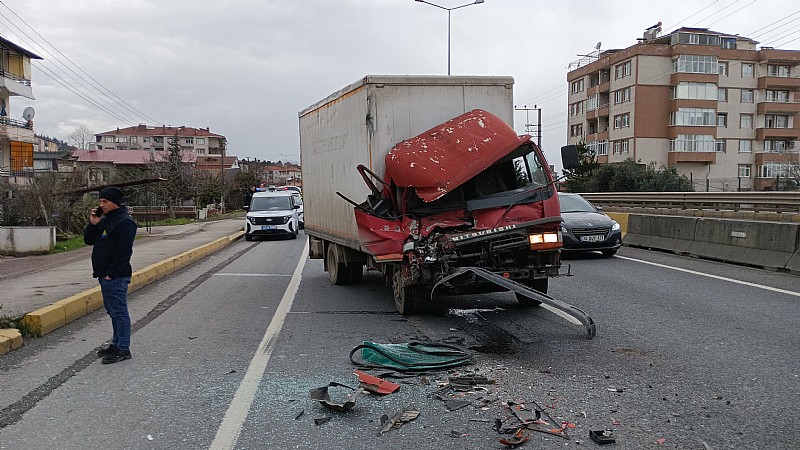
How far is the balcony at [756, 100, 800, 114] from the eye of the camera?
63.8 meters

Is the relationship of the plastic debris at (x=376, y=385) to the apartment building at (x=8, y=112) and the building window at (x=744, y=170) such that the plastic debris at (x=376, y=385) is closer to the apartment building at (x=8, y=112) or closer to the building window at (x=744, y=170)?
the apartment building at (x=8, y=112)

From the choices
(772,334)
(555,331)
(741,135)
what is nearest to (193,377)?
(555,331)

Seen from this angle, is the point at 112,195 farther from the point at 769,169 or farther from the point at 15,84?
the point at 769,169

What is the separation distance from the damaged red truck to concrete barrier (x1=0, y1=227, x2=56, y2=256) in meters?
13.2

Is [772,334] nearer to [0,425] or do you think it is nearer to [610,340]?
[610,340]

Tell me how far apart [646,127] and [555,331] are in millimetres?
60152

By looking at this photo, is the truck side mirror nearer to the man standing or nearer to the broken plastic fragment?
the broken plastic fragment

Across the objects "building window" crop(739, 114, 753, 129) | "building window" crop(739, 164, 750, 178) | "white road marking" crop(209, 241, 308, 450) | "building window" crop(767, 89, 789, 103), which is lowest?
"white road marking" crop(209, 241, 308, 450)

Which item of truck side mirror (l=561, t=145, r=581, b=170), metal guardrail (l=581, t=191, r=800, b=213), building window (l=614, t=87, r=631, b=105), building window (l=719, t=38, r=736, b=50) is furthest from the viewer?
building window (l=719, t=38, r=736, b=50)

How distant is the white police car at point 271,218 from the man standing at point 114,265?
17520 mm

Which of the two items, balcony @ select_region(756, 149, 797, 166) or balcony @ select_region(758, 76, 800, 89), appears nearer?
balcony @ select_region(758, 76, 800, 89)

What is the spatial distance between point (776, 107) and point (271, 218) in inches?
2322

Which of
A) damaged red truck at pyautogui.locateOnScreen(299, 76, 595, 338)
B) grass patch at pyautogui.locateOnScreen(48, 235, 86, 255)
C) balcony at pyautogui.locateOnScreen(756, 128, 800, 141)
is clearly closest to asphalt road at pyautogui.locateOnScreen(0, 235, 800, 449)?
damaged red truck at pyautogui.locateOnScreen(299, 76, 595, 338)

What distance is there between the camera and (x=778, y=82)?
64.0m
